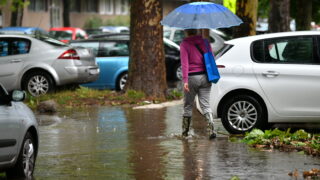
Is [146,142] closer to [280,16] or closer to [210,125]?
[210,125]

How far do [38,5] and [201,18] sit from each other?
170ft

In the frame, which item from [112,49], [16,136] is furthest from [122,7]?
[16,136]

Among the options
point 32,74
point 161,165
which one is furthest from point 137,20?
point 161,165

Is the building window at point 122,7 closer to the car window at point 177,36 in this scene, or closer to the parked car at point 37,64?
the car window at point 177,36

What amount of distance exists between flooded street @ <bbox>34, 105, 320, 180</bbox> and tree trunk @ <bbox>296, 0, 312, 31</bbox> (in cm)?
1798

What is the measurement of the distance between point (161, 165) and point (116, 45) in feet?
43.6

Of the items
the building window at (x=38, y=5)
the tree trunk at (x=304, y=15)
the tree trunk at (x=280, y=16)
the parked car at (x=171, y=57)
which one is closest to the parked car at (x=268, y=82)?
the parked car at (x=171, y=57)

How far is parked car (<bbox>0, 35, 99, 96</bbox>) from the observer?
20.2 metres

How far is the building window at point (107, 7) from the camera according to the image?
241 feet

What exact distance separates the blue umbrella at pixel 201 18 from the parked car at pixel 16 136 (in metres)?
3.59

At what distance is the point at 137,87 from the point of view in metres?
19.2

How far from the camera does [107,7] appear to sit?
74062 millimetres

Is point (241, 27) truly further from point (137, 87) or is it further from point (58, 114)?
point (58, 114)

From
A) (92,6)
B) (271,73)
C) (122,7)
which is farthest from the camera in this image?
(122,7)
